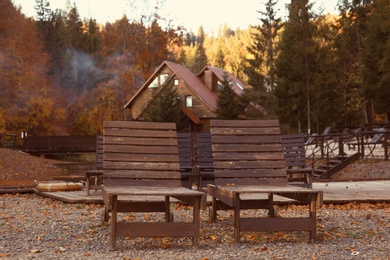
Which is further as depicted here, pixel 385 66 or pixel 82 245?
pixel 385 66

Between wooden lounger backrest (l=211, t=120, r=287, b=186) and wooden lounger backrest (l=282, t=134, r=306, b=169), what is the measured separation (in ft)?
9.35

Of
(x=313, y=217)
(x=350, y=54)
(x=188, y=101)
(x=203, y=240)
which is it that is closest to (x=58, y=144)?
(x=188, y=101)

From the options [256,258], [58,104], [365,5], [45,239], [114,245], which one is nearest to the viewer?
[256,258]

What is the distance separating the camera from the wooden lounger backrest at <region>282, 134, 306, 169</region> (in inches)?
372

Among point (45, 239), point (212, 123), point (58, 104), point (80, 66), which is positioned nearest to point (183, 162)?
point (212, 123)

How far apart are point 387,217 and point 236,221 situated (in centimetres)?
280

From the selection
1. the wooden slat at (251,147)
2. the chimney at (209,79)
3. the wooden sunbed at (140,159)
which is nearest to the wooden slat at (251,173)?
the wooden slat at (251,147)

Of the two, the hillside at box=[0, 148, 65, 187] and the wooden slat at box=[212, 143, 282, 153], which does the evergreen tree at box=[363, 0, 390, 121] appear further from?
the wooden slat at box=[212, 143, 282, 153]

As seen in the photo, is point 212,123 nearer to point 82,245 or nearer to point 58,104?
point 82,245

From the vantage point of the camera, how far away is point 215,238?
Result: 6.11 meters

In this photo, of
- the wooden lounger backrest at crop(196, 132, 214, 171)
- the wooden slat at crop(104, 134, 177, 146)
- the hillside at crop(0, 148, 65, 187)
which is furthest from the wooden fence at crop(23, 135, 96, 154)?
the wooden slat at crop(104, 134, 177, 146)

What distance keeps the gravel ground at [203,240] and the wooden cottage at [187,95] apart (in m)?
33.8

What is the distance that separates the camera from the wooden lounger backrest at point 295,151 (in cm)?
945

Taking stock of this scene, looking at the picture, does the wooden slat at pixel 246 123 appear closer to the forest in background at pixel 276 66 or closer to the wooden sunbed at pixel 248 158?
the wooden sunbed at pixel 248 158
